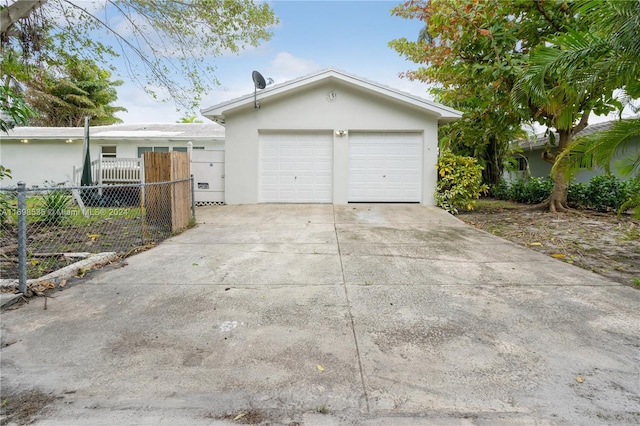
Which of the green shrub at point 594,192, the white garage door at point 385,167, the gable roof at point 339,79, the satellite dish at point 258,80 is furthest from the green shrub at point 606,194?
the satellite dish at point 258,80

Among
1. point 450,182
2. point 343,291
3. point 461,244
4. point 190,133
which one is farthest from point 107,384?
point 190,133

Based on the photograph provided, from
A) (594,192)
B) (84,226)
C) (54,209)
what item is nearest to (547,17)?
(594,192)

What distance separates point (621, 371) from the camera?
2232mm

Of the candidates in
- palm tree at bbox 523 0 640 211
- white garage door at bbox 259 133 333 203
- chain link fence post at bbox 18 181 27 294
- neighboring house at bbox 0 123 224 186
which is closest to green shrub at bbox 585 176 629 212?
palm tree at bbox 523 0 640 211

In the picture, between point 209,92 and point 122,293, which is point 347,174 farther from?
point 122,293

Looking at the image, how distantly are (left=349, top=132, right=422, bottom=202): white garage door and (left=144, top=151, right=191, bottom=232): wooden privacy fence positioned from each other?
5306 millimetres

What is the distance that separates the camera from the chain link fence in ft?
15.3

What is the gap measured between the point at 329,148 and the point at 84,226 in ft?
22.1

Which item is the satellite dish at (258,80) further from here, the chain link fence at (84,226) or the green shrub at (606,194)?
the green shrub at (606,194)

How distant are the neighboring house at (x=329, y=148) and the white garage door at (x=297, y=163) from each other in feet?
0.10

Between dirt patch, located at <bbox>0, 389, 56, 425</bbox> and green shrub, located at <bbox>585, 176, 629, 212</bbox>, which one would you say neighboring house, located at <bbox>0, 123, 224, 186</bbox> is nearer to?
green shrub, located at <bbox>585, 176, 629, 212</bbox>

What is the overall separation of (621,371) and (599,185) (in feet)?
32.4

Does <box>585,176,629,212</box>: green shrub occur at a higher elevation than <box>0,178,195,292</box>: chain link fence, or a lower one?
higher

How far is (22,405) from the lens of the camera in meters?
1.88
